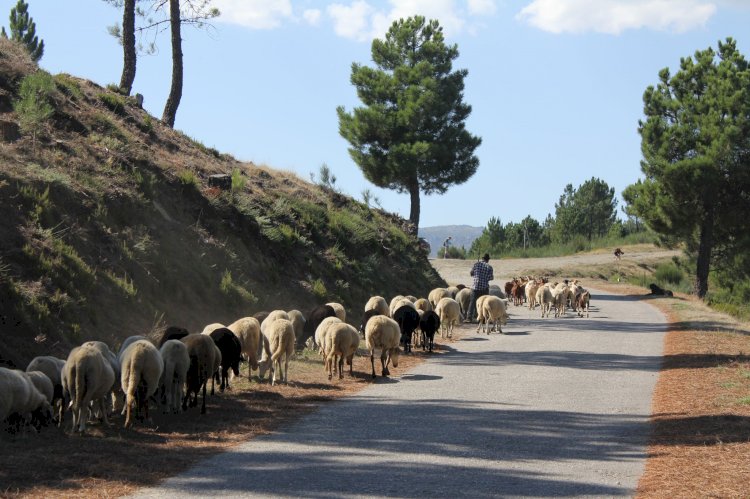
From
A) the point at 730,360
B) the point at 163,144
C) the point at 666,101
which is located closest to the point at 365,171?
the point at 666,101

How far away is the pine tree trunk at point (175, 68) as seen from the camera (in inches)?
1246

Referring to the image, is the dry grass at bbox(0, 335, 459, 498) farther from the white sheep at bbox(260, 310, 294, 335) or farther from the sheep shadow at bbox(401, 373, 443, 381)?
the white sheep at bbox(260, 310, 294, 335)

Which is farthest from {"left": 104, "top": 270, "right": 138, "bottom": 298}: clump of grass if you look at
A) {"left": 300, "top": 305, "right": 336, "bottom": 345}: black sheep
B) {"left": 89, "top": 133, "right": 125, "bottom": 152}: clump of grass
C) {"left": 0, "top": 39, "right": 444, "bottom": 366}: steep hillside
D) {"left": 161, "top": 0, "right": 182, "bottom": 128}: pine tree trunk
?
{"left": 161, "top": 0, "right": 182, "bottom": 128}: pine tree trunk

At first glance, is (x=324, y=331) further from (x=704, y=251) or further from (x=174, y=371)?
(x=704, y=251)

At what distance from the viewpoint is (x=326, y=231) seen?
29438 millimetres

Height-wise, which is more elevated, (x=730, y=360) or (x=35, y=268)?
(x=35, y=268)

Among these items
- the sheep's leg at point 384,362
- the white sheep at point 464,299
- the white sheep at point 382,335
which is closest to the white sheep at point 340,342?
the white sheep at point 382,335

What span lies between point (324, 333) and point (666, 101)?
32931 millimetres

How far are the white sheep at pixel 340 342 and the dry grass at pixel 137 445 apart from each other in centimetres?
103

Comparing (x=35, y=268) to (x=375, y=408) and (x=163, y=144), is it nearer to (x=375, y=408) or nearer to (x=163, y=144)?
(x=375, y=408)

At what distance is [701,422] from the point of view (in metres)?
10.9

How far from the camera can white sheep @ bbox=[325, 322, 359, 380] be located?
14.0m

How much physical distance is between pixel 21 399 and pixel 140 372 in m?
1.45

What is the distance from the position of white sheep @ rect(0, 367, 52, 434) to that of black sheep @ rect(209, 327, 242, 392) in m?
3.31
